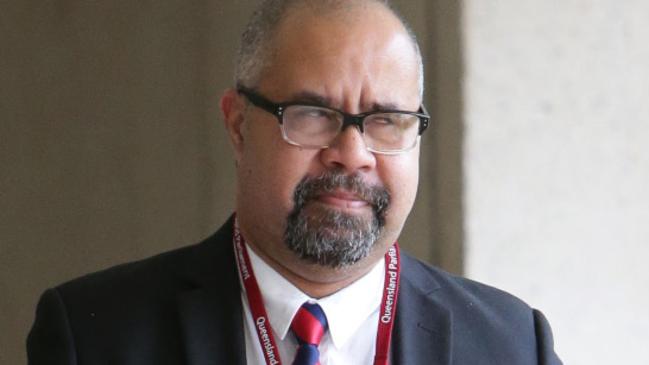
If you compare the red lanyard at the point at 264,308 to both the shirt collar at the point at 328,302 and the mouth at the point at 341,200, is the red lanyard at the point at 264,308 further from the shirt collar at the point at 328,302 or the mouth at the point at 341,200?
the mouth at the point at 341,200

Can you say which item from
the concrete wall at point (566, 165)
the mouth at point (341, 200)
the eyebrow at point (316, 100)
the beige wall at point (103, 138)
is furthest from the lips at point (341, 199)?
the beige wall at point (103, 138)

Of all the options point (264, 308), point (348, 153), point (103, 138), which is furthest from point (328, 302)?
point (103, 138)

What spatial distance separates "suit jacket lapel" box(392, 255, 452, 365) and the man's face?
0.16 metres

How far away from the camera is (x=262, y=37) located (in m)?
2.70

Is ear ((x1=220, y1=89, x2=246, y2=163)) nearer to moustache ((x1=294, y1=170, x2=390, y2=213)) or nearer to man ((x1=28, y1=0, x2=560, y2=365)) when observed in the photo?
man ((x1=28, y1=0, x2=560, y2=365))

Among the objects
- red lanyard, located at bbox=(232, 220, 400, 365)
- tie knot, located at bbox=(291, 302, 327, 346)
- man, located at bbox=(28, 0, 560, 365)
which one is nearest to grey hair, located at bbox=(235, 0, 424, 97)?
man, located at bbox=(28, 0, 560, 365)

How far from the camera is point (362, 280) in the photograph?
2.73 m

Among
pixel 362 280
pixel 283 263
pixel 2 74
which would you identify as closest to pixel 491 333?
pixel 362 280

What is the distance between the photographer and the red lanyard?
259 cm

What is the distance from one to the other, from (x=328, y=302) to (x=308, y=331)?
9 cm

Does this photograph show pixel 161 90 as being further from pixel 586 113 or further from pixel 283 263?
pixel 283 263

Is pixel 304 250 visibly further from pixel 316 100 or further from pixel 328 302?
pixel 316 100

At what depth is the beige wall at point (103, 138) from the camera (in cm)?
469

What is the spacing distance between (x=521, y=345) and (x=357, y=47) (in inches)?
29.4
